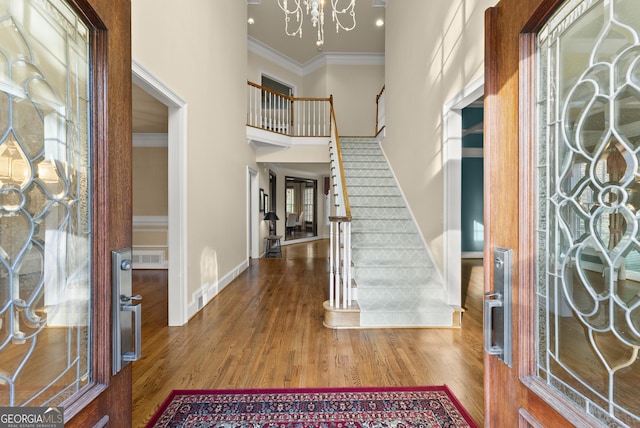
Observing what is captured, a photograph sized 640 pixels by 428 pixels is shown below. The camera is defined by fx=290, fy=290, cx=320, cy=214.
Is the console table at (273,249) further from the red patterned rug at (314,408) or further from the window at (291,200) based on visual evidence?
the red patterned rug at (314,408)

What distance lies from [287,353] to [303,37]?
7.25 m

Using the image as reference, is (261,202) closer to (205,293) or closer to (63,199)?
(205,293)

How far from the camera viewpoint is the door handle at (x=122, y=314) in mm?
864

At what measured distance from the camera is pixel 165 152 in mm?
5789

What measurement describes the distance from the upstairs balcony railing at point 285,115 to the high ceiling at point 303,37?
1.39 meters

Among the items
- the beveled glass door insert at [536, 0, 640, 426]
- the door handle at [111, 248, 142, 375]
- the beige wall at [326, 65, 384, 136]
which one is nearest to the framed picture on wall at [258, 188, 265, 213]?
the beige wall at [326, 65, 384, 136]

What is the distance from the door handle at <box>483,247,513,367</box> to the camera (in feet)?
2.98

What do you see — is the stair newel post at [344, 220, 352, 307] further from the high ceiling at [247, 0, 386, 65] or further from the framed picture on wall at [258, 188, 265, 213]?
the high ceiling at [247, 0, 386, 65]

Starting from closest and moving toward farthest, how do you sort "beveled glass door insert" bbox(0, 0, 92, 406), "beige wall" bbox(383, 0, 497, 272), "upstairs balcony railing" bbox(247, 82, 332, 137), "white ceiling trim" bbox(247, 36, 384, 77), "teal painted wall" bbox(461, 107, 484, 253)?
"beveled glass door insert" bbox(0, 0, 92, 406) < "beige wall" bbox(383, 0, 497, 272) < "upstairs balcony railing" bbox(247, 82, 332, 137) < "teal painted wall" bbox(461, 107, 484, 253) < "white ceiling trim" bbox(247, 36, 384, 77)

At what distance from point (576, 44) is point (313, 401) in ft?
6.76

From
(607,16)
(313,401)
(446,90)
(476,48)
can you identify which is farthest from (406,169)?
(607,16)

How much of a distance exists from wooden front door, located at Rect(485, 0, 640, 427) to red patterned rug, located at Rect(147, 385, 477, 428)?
2.90 ft

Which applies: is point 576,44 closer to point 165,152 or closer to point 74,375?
point 74,375

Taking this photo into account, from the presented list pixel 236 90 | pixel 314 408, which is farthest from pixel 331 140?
pixel 314 408
